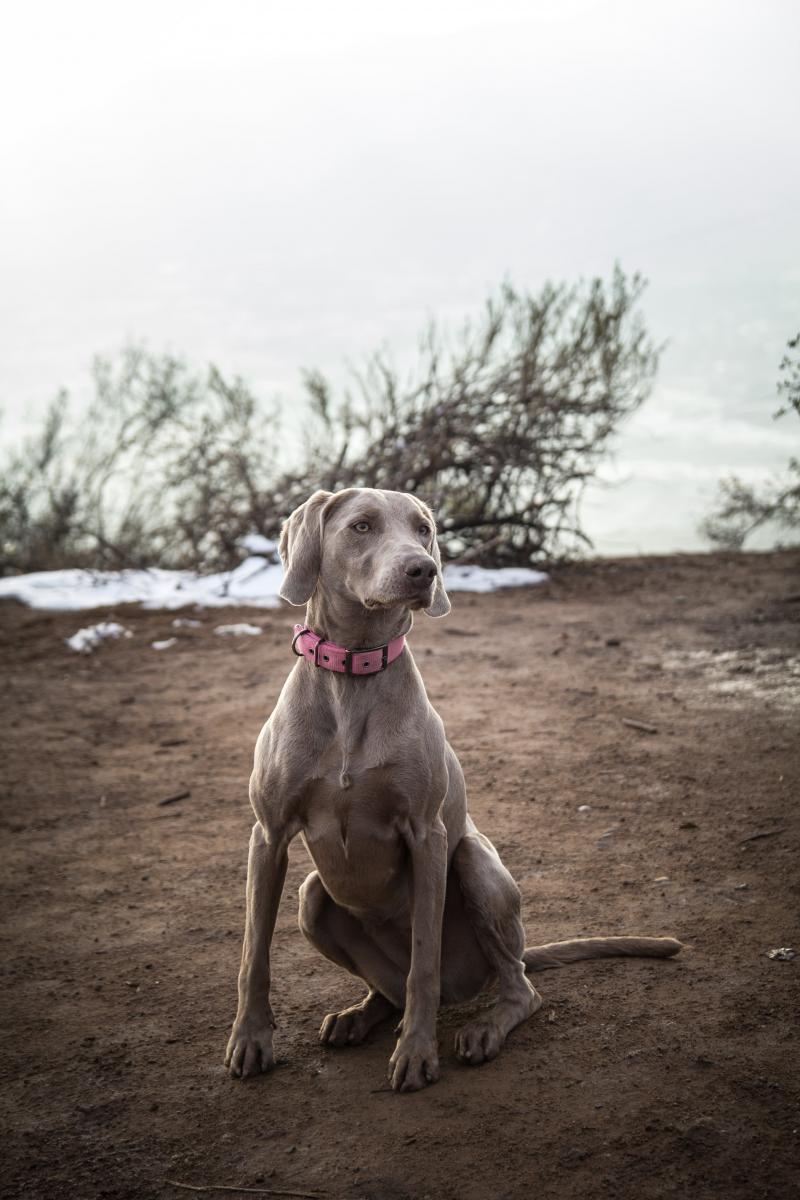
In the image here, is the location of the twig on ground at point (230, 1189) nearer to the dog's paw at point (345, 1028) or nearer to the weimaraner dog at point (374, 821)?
the weimaraner dog at point (374, 821)

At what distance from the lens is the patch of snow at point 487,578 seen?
10664mm

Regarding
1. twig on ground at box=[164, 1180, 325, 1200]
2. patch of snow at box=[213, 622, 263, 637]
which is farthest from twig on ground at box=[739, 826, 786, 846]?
patch of snow at box=[213, 622, 263, 637]

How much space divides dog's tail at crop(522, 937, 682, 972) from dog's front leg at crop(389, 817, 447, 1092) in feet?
1.82

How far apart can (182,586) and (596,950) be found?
28.6 feet

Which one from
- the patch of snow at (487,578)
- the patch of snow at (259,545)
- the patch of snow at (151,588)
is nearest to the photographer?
the patch of snow at (151,588)

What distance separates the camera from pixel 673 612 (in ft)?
28.5

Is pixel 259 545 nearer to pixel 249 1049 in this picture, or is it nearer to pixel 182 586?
pixel 182 586

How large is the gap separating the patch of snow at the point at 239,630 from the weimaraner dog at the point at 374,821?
5.93 meters

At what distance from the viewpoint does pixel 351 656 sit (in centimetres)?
278

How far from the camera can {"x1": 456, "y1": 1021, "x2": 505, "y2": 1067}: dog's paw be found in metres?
2.72

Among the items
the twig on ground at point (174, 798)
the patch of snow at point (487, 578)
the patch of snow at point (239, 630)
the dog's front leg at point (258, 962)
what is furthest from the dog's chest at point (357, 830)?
the patch of snow at point (487, 578)

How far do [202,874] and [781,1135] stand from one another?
2.70 metres

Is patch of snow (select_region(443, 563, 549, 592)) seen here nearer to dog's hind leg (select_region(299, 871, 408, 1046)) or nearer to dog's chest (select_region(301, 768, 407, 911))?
dog's hind leg (select_region(299, 871, 408, 1046))

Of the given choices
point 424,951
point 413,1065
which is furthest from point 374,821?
point 413,1065
